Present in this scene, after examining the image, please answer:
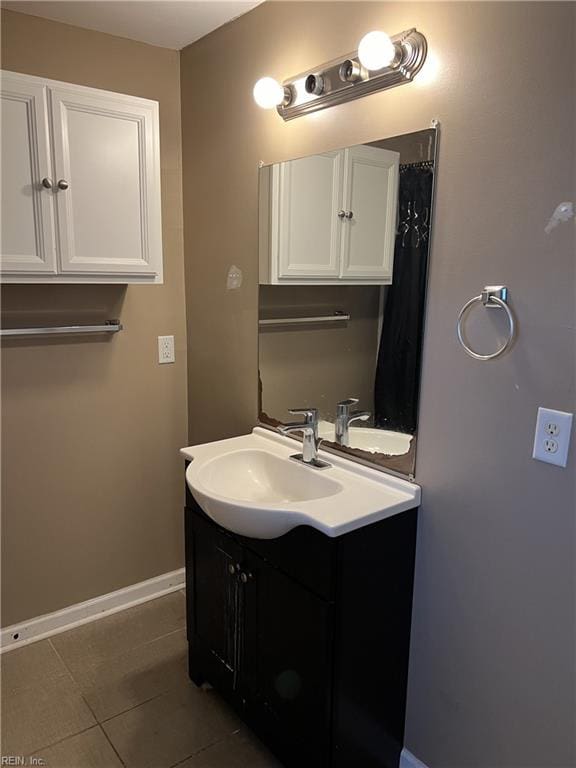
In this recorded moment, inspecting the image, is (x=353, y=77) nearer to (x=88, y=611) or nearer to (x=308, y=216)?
(x=308, y=216)

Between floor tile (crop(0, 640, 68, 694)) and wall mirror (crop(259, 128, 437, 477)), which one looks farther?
floor tile (crop(0, 640, 68, 694))

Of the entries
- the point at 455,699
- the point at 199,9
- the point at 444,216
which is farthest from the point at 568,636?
the point at 199,9

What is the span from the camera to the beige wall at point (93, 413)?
210 cm

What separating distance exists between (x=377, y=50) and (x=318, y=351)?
90cm

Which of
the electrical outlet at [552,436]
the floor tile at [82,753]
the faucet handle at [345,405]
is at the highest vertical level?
the electrical outlet at [552,436]

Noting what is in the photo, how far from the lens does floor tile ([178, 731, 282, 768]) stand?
1.74 m

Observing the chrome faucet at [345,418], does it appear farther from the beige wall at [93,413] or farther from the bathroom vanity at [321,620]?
the beige wall at [93,413]

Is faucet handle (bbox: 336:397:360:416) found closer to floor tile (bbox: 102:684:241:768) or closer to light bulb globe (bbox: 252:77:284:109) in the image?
light bulb globe (bbox: 252:77:284:109)

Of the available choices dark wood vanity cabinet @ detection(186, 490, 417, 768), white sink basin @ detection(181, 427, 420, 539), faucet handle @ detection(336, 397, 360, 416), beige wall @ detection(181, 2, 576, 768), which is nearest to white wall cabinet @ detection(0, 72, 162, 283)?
beige wall @ detection(181, 2, 576, 768)

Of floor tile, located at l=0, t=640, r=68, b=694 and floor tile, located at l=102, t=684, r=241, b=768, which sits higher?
floor tile, located at l=0, t=640, r=68, b=694

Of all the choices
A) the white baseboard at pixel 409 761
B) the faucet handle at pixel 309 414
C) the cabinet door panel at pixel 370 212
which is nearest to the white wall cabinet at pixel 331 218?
the cabinet door panel at pixel 370 212

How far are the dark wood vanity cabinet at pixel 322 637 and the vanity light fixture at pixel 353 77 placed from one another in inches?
46.4

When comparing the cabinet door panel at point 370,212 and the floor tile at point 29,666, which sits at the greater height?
the cabinet door panel at point 370,212

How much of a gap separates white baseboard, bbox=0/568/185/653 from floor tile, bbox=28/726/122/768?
59 cm
